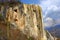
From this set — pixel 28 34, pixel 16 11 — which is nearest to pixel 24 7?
pixel 16 11

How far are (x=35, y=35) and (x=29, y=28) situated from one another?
900mm

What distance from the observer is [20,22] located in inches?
975

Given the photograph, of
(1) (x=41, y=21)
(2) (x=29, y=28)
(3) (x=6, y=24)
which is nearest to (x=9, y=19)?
(3) (x=6, y=24)

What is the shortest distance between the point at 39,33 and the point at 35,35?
37.6 inches

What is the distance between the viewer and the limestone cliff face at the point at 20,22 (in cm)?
2416

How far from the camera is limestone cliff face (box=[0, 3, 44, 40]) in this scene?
951 inches

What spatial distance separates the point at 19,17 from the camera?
24766mm

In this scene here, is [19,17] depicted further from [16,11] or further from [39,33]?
[39,33]

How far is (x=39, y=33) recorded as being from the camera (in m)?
26.3

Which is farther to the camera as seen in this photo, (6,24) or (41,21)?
(41,21)

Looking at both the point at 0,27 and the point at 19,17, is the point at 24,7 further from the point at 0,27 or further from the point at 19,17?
the point at 0,27

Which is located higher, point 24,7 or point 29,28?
point 24,7

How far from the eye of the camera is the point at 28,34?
81.2 feet

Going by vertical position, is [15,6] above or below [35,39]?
above
